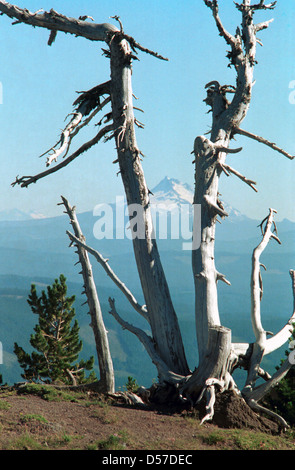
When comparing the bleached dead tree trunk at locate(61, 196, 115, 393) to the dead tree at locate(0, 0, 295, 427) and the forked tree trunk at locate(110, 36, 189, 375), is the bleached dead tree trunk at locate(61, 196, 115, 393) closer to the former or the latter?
the dead tree at locate(0, 0, 295, 427)

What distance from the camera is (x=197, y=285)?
9.28m

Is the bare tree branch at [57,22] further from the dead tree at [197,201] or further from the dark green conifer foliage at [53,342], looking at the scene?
the dark green conifer foliage at [53,342]

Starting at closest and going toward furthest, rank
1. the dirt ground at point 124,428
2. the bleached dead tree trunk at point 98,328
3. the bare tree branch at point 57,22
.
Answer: the dirt ground at point 124,428 → the bare tree branch at point 57,22 → the bleached dead tree trunk at point 98,328

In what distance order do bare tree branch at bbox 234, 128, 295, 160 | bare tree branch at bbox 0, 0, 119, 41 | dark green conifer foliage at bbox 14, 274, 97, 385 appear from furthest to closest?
dark green conifer foliage at bbox 14, 274, 97, 385, bare tree branch at bbox 234, 128, 295, 160, bare tree branch at bbox 0, 0, 119, 41

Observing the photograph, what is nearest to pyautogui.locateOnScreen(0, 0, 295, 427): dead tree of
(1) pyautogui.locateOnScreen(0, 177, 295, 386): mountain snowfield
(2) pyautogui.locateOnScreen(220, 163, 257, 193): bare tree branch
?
(2) pyautogui.locateOnScreen(220, 163, 257, 193): bare tree branch

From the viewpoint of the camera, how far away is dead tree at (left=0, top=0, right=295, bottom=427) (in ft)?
29.0

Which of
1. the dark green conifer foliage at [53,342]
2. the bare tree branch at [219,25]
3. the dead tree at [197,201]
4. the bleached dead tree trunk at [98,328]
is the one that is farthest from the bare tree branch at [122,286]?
the bare tree branch at [219,25]

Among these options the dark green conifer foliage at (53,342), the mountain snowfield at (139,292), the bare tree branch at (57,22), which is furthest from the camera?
the mountain snowfield at (139,292)

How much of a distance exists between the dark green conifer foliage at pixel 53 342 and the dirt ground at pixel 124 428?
6.33 meters

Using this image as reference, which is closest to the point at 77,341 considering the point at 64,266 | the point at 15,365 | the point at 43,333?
the point at 43,333

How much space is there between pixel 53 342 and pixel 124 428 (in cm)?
886

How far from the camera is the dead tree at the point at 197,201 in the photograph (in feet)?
29.0

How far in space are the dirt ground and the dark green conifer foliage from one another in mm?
6329

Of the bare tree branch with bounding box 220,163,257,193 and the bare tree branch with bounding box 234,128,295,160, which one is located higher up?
the bare tree branch with bounding box 234,128,295,160
